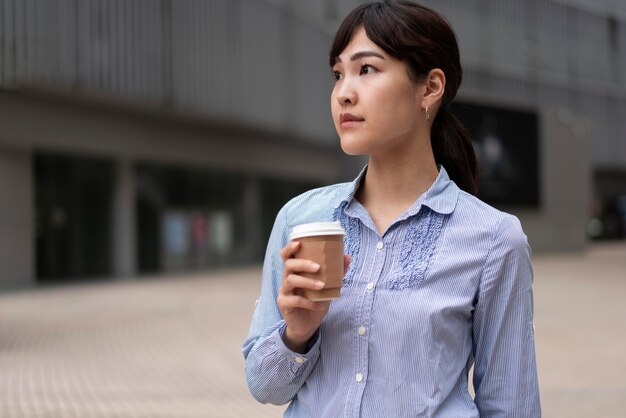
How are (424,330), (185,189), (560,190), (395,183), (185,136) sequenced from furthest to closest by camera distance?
1. (560,190)
2. (185,189)
3. (185,136)
4. (395,183)
5. (424,330)

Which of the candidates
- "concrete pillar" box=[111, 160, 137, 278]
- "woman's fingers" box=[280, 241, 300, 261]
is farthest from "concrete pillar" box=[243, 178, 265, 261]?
"woman's fingers" box=[280, 241, 300, 261]

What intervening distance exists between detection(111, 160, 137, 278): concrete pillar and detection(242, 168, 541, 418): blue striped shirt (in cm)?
1891

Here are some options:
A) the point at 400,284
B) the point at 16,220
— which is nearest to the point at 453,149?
the point at 400,284

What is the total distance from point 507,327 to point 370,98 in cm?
57

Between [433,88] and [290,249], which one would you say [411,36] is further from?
[290,249]

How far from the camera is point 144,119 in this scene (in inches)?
806

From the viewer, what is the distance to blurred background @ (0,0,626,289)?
17312 mm

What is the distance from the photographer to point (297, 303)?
5.10ft

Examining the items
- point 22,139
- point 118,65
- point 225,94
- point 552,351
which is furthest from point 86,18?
point 552,351

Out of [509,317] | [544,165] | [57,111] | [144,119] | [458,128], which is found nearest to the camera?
[509,317]

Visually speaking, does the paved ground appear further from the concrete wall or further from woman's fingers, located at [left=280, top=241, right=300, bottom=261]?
the concrete wall

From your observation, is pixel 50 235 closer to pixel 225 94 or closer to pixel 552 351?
pixel 225 94

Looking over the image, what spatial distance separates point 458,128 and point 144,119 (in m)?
19.1

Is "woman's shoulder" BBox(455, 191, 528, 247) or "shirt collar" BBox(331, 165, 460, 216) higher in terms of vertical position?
"shirt collar" BBox(331, 165, 460, 216)
